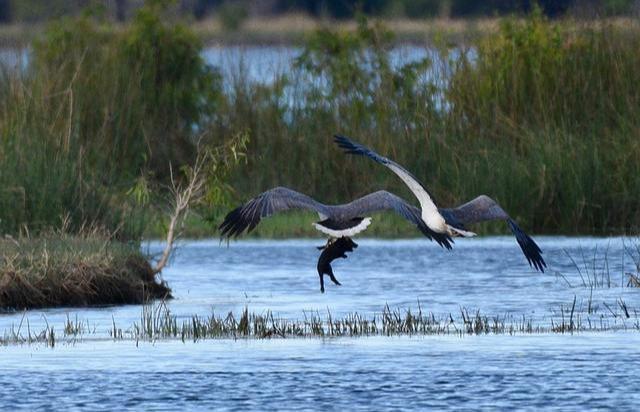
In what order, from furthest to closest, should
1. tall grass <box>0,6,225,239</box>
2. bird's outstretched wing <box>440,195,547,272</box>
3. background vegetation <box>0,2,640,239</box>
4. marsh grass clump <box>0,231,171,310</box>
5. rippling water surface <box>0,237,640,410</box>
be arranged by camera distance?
1. background vegetation <box>0,2,640,239</box>
2. tall grass <box>0,6,225,239</box>
3. marsh grass clump <box>0,231,171,310</box>
4. bird's outstretched wing <box>440,195,547,272</box>
5. rippling water surface <box>0,237,640,410</box>

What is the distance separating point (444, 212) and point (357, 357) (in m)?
1.16

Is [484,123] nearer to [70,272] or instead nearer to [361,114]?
[361,114]

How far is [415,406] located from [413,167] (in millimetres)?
11248

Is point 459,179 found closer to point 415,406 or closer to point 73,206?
point 73,206

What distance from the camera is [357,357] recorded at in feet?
42.6

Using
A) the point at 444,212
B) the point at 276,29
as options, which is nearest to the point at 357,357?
the point at 444,212

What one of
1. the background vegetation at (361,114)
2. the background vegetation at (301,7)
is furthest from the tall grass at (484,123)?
the background vegetation at (301,7)

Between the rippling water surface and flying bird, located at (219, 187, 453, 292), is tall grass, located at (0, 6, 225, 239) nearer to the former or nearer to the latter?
the rippling water surface

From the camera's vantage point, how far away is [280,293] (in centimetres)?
1742

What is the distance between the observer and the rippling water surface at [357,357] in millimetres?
11430

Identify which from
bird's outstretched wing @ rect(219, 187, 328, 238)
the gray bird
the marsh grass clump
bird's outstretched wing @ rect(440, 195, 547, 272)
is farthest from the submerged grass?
bird's outstretched wing @ rect(219, 187, 328, 238)

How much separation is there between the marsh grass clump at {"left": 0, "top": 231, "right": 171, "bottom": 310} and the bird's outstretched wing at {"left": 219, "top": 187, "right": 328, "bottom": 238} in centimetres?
292

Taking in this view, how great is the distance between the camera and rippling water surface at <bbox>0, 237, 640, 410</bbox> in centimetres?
1143

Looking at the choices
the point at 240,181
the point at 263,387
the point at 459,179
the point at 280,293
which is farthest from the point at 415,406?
the point at 240,181
